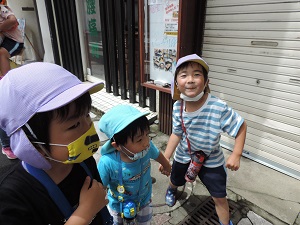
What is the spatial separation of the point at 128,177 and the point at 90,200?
23.1 inches

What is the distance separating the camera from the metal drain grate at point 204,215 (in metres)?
2.38

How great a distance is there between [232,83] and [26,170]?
10.2 ft

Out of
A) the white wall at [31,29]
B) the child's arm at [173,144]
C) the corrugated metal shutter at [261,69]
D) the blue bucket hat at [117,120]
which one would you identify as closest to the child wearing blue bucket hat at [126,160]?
the blue bucket hat at [117,120]

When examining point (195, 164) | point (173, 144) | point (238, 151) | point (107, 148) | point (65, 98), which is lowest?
point (195, 164)

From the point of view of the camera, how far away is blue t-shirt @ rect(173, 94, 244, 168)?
1.97m

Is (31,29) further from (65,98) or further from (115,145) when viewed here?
(65,98)

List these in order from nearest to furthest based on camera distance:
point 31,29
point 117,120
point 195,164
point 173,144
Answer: point 117,120
point 195,164
point 173,144
point 31,29

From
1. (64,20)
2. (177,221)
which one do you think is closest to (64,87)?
(177,221)

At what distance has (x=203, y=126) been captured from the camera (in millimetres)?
2062

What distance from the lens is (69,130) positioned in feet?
3.53

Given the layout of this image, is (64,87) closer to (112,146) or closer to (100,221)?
(112,146)

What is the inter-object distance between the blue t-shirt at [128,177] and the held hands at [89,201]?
436 millimetres

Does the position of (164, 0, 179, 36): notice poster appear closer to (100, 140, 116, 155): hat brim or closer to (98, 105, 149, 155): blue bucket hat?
(98, 105, 149, 155): blue bucket hat

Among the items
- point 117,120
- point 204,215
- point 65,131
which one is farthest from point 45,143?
point 204,215
